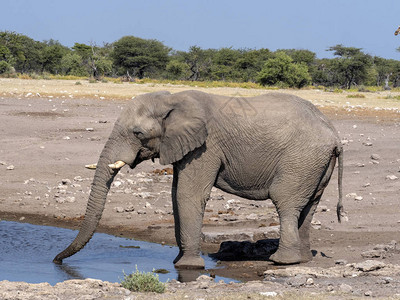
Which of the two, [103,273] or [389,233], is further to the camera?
[389,233]

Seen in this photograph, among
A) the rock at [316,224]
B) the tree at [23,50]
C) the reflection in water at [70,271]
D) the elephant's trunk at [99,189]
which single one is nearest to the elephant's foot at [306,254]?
the rock at [316,224]

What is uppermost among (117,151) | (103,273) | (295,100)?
(295,100)

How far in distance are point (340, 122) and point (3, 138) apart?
34.0 feet

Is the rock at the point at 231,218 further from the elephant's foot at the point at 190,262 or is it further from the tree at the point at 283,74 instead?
→ the tree at the point at 283,74

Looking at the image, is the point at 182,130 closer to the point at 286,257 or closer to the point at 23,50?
the point at 286,257

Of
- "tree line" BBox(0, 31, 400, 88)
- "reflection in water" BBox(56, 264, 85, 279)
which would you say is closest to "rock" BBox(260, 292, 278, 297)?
"reflection in water" BBox(56, 264, 85, 279)

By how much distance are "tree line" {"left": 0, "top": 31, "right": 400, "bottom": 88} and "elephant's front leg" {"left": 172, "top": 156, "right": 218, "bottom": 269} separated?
152ft

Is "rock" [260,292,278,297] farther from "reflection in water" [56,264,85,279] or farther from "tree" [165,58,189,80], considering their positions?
"tree" [165,58,189,80]

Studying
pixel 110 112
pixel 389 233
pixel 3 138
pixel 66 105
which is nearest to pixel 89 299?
pixel 389 233

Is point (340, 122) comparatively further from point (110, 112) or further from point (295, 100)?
point (295, 100)

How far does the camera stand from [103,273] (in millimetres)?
9023

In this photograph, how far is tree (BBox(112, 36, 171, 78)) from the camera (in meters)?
64.4

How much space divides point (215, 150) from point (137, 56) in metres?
55.9

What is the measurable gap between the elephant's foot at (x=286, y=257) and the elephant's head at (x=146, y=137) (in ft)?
5.51
